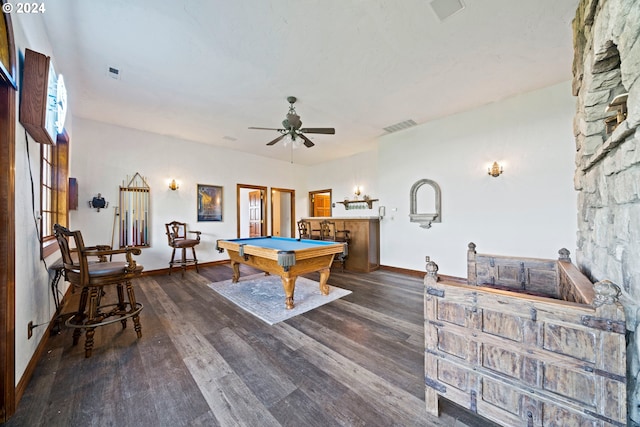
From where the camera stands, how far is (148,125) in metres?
4.63

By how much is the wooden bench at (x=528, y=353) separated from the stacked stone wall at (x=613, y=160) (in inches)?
6.1

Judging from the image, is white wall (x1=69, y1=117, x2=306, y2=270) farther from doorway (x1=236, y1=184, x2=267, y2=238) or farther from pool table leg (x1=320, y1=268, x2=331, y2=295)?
pool table leg (x1=320, y1=268, x2=331, y2=295)

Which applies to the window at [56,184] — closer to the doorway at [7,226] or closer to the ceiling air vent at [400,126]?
the doorway at [7,226]

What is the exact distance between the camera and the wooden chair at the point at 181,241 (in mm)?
4828

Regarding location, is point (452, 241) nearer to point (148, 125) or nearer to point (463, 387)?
point (463, 387)

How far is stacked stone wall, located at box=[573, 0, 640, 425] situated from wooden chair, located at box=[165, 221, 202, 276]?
5.71 metres

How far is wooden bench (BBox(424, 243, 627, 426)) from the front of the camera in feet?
3.21

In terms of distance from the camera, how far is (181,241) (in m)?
4.85

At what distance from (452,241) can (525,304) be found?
137 inches

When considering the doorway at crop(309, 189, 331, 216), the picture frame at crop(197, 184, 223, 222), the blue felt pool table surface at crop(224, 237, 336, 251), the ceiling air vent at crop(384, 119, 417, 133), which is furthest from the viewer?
the doorway at crop(309, 189, 331, 216)

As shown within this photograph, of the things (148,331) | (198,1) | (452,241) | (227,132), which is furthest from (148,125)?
(452,241)

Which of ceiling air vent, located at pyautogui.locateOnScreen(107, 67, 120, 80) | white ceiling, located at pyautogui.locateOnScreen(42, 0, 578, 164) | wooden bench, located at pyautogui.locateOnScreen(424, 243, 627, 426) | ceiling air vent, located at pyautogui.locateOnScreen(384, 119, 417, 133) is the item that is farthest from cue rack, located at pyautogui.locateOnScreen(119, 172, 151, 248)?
wooden bench, located at pyautogui.locateOnScreen(424, 243, 627, 426)

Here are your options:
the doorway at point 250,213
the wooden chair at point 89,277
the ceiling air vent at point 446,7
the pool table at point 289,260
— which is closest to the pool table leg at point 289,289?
the pool table at point 289,260

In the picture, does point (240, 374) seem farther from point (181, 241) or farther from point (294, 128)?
point (181, 241)
